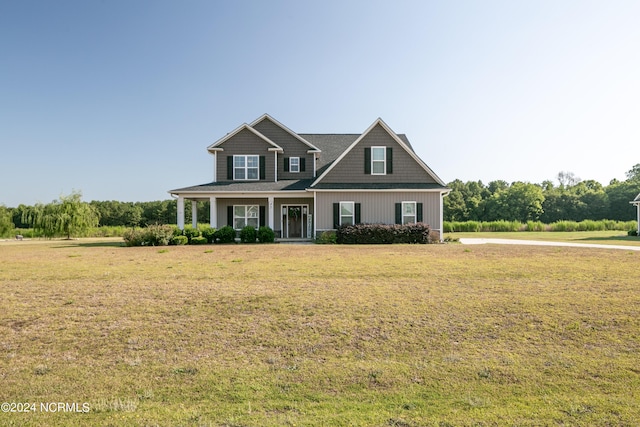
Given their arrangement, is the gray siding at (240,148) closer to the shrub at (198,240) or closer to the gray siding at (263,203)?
the gray siding at (263,203)

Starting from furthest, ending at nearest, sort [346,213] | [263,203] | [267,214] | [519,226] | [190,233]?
[519,226] → [267,214] → [263,203] → [346,213] → [190,233]

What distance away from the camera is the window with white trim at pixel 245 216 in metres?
24.7

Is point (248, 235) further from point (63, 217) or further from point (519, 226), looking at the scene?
point (519, 226)

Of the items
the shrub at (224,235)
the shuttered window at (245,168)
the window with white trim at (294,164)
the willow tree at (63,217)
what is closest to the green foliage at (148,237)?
Result: the shrub at (224,235)

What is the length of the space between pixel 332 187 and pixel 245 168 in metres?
6.69

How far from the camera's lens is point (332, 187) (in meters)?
22.0

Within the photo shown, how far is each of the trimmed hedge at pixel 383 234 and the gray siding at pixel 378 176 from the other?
136 inches

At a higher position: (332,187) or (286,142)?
(286,142)

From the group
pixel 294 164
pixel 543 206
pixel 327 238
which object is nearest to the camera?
pixel 327 238

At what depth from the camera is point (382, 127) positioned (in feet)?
73.9

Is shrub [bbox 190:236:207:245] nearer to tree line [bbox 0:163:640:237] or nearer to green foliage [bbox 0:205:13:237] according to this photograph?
green foliage [bbox 0:205:13:237]

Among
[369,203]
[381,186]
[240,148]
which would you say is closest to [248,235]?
[240,148]

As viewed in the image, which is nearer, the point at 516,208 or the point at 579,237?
the point at 579,237

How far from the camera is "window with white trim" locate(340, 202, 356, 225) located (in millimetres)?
22031
